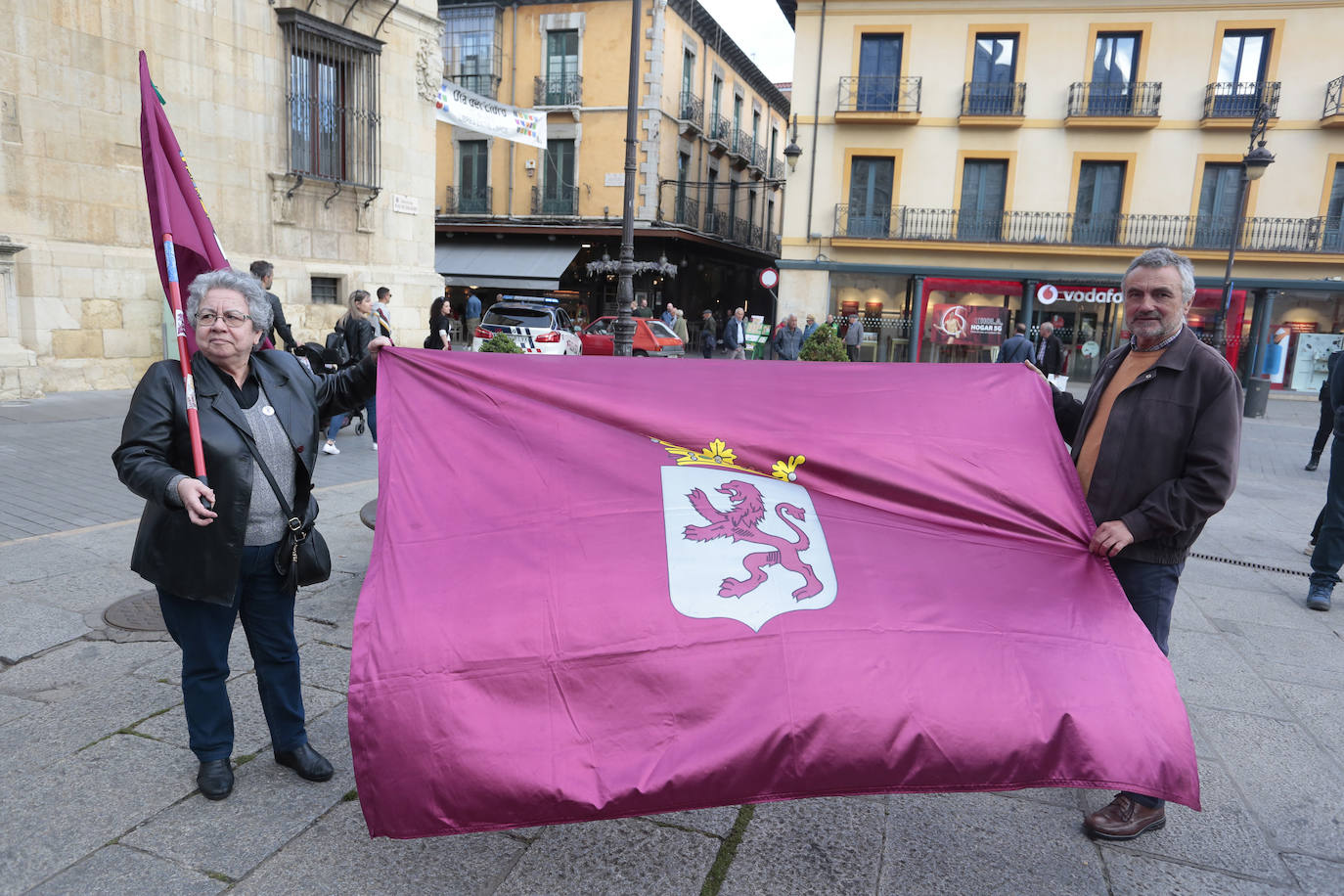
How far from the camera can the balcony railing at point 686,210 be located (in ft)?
98.6

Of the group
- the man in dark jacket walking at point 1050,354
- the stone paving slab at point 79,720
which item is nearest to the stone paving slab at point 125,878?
the stone paving slab at point 79,720

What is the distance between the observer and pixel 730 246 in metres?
33.7

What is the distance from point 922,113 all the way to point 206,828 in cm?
2508

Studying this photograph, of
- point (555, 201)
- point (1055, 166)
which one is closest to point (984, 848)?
point (1055, 166)

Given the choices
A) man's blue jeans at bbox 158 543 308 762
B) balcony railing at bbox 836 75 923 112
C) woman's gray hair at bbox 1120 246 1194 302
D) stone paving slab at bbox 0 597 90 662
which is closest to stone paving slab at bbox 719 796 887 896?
man's blue jeans at bbox 158 543 308 762

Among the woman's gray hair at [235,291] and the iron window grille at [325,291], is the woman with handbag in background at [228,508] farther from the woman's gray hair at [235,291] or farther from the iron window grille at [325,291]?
the iron window grille at [325,291]

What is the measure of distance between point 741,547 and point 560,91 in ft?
95.2

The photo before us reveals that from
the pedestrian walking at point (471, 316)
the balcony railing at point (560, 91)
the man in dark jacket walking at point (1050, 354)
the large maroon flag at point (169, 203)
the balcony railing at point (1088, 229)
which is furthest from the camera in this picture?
the balcony railing at point (560, 91)

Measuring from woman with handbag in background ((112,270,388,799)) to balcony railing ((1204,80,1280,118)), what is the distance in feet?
86.1

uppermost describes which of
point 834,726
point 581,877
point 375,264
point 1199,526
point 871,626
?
point 375,264

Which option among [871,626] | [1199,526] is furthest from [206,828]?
[1199,526]

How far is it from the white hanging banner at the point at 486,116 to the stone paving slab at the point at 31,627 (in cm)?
1375

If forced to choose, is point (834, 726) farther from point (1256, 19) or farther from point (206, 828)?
point (1256, 19)

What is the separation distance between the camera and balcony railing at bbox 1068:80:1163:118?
22516mm
